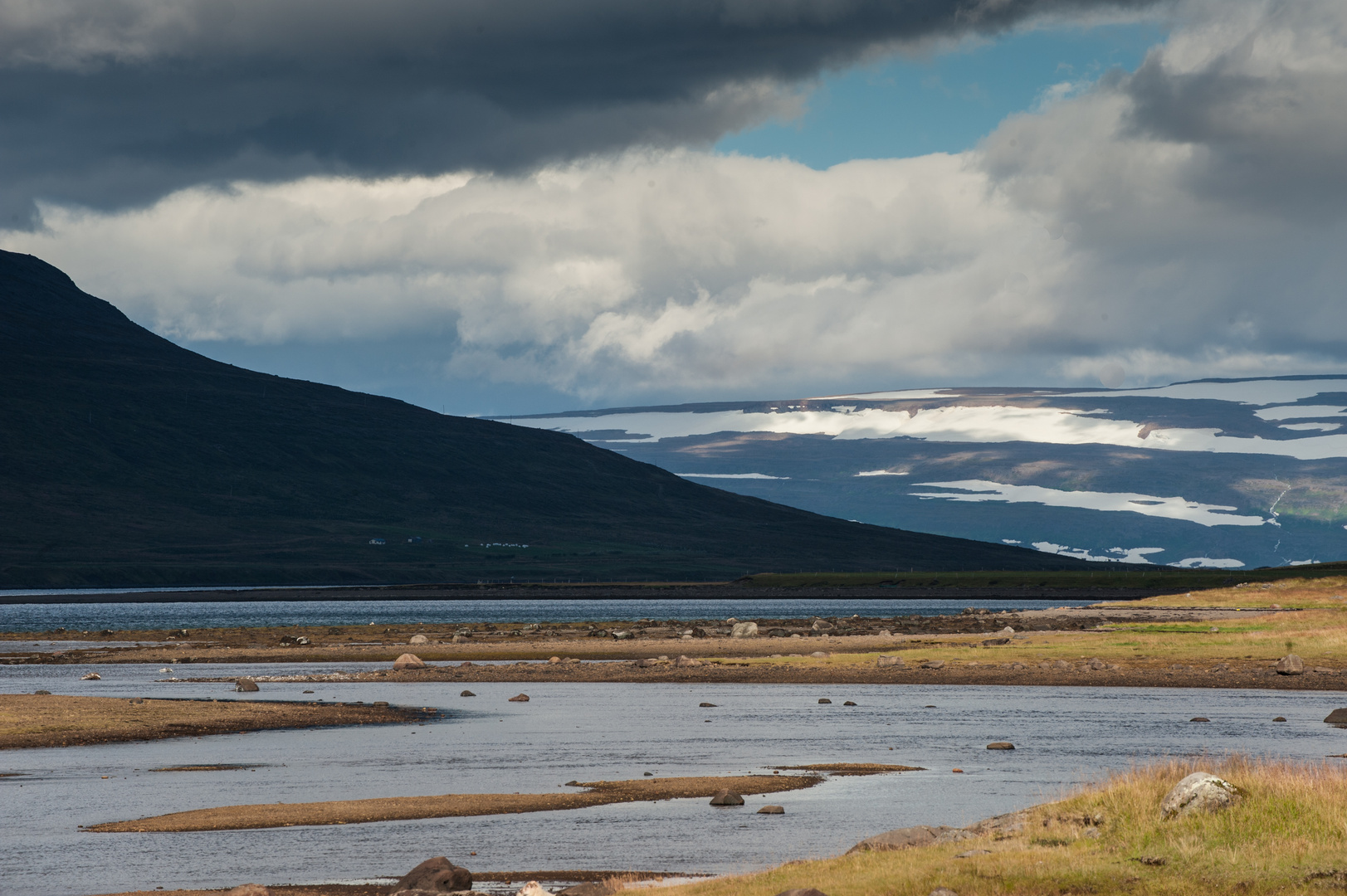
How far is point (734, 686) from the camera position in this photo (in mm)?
76125

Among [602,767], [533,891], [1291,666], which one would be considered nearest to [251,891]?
[533,891]

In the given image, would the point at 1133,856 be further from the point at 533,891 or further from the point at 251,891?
the point at 251,891

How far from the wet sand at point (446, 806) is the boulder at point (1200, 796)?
547 inches

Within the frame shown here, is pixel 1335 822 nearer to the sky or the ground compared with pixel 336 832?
nearer to the sky

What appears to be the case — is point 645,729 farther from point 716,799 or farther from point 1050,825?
point 1050,825

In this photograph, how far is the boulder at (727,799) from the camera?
35156mm

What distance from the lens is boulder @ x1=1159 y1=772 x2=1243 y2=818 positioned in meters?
24.5

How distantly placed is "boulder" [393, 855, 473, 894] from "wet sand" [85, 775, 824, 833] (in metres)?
9.40

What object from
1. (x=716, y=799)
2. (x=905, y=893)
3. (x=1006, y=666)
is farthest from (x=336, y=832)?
(x=1006, y=666)

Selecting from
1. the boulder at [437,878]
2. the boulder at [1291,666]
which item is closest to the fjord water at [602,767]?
the boulder at [437,878]

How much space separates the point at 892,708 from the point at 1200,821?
38052 millimetres

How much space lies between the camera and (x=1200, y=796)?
24.7 metres

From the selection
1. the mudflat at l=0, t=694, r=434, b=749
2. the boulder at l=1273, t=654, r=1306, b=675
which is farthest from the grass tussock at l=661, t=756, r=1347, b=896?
the boulder at l=1273, t=654, r=1306, b=675

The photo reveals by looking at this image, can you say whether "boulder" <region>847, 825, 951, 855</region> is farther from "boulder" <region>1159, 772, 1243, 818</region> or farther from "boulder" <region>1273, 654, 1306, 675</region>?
"boulder" <region>1273, 654, 1306, 675</region>
